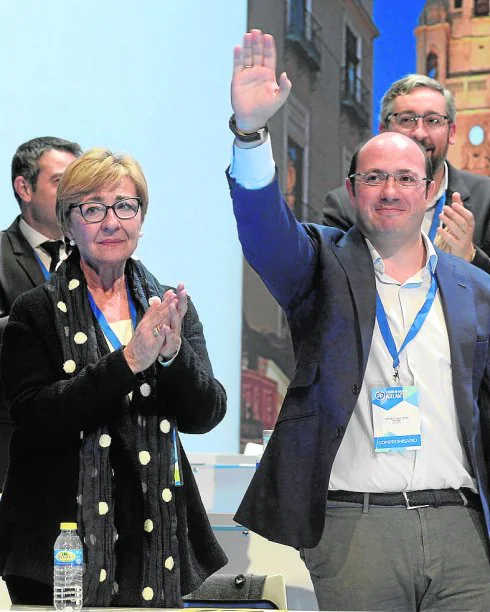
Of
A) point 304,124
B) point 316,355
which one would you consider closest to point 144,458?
point 316,355

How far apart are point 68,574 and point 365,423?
0.67m

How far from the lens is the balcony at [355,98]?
5.59m

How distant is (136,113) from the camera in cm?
490

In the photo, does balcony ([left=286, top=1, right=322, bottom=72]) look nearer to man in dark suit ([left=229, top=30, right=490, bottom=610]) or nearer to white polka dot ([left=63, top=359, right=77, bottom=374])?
man in dark suit ([left=229, top=30, right=490, bottom=610])

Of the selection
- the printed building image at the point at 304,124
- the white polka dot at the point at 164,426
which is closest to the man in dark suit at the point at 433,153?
the white polka dot at the point at 164,426

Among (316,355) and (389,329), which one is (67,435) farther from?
(389,329)

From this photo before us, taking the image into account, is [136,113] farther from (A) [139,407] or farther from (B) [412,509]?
(B) [412,509]

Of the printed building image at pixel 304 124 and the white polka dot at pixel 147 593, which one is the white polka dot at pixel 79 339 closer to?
the white polka dot at pixel 147 593

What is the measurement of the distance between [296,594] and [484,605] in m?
1.17

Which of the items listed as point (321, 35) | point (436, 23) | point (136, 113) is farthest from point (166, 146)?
point (436, 23)

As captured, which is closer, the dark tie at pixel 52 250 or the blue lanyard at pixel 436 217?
the blue lanyard at pixel 436 217

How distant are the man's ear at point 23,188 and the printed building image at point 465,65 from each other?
2.71m

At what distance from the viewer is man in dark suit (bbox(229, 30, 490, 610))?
2.04 m

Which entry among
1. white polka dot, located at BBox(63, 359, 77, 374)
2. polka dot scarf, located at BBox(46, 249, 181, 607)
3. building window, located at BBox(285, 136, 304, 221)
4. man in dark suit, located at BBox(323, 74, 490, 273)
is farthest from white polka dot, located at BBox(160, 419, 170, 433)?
building window, located at BBox(285, 136, 304, 221)
